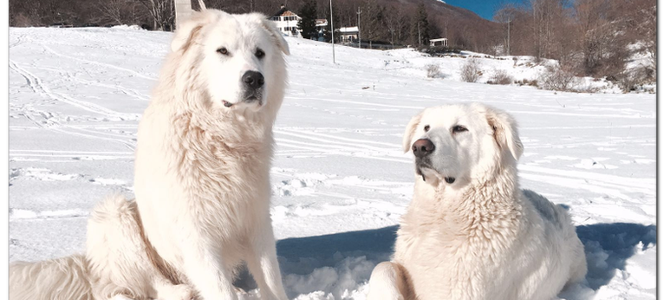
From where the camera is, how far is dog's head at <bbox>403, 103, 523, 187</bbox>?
2721 mm

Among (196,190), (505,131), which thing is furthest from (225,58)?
(505,131)

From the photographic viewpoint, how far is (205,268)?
2.62 meters

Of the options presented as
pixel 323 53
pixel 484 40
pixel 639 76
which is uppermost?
pixel 484 40

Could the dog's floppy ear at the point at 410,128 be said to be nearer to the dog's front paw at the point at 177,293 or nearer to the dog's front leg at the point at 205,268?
the dog's front leg at the point at 205,268

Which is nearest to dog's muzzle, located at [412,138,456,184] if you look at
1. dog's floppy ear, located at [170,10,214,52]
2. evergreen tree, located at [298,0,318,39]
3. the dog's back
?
the dog's back

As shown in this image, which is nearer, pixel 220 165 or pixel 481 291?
pixel 481 291

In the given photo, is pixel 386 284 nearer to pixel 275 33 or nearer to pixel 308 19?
pixel 275 33

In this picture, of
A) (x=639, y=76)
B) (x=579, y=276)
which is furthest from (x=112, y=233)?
(x=639, y=76)

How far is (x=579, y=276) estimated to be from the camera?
323 centimetres

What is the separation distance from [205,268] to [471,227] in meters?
1.64

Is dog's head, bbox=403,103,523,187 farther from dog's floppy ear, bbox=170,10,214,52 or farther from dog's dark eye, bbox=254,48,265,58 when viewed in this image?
dog's floppy ear, bbox=170,10,214,52
